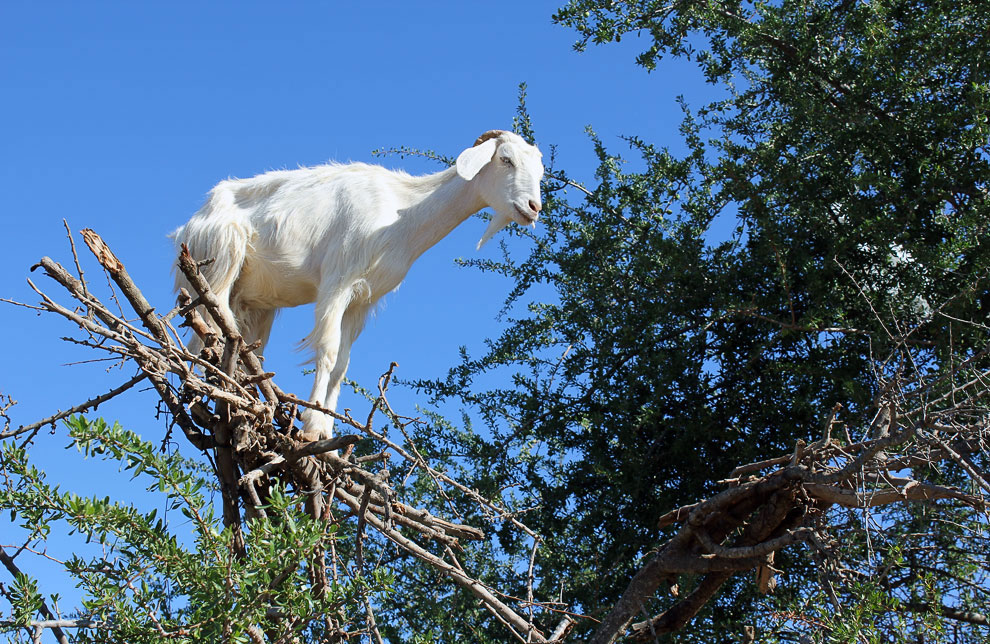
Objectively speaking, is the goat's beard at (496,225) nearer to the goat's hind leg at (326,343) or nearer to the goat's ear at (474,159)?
the goat's ear at (474,159)

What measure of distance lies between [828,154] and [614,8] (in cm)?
163

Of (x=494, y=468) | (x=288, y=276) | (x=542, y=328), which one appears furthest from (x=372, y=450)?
(x=288, y=276)

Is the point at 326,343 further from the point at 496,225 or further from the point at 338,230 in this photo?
the point at 496,225

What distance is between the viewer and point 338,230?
17.5ft

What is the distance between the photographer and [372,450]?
22.8 feet

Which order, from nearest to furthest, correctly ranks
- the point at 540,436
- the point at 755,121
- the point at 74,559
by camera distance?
the point at 74,559
the point at 540,436
the point at 755,121

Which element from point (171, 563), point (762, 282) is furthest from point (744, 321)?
point (171, 563)

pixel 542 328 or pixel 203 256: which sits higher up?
pixel 542 328

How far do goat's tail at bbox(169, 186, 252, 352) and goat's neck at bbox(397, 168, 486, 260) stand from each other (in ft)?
2.67

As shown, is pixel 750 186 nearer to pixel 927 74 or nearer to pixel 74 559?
pixel 927 74

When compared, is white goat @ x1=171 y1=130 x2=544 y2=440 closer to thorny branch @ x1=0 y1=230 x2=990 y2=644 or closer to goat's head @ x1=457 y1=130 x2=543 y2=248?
goat's head @ x1=457 y1=130 x2=543 y2=248

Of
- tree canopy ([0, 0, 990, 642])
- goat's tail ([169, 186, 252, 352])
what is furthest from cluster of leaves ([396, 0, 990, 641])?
goat's tail ([169, 186, 252, 352])

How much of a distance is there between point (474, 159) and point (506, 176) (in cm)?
18

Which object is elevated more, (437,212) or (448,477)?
(437,212)
